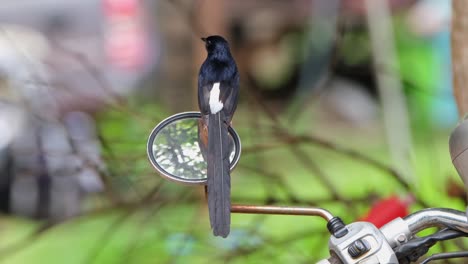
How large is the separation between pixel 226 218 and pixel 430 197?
3166 millimetres

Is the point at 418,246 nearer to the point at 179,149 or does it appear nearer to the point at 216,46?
the point at 179,149

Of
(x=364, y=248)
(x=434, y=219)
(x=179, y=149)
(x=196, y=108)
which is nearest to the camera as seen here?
(x=364, y=248)

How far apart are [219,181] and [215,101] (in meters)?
0.41

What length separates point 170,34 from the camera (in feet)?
24.0

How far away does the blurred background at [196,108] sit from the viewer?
12.4 feet

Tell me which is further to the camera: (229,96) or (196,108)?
(196,108)

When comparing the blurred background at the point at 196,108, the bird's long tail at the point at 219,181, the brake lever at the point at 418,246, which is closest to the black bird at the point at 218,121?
the bird's long tail at the point at 219,181

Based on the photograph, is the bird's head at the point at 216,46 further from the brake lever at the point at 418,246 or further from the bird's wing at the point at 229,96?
the brake lever at the point at 418,246

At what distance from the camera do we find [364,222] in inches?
56.3

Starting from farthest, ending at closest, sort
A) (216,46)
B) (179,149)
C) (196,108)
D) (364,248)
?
(196,108) < (216,46) < (179,149) < (364,248)

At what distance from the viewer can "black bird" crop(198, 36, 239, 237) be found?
1.40 metres

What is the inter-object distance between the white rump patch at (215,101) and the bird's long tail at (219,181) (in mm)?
104

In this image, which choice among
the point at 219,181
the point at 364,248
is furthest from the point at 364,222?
the point at 219,181

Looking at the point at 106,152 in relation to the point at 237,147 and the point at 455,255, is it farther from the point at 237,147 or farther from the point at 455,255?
the point at 455,255
